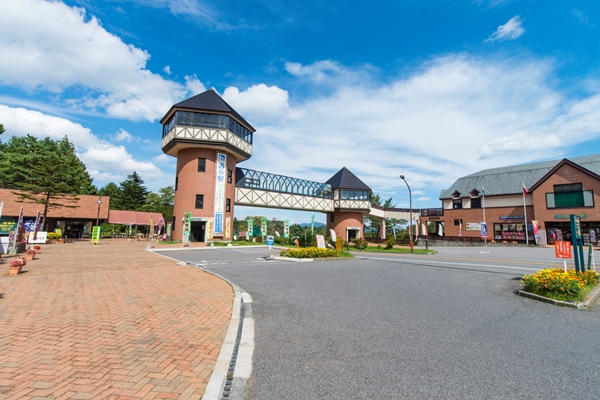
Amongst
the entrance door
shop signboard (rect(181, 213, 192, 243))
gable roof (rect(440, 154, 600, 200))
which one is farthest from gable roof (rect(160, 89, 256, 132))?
gable roof (rect(440, 154, 600, 200))

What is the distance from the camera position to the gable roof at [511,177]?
37.2 meters

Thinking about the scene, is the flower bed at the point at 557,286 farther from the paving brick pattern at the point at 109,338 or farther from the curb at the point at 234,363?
the paving brick pattern at the point at 109,338

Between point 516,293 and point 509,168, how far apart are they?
46895 mm

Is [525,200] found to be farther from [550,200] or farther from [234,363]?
[234,363]

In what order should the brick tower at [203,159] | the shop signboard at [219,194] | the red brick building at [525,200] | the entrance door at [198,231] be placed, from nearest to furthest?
1. the brick tower at [203,159]
2. the shop signboard at [219,194]
3. the entrance door at [198,231]
4. the red brick building at [525,200]

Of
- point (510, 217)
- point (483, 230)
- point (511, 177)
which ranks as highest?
point (511, 177)

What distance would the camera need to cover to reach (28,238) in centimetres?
2556

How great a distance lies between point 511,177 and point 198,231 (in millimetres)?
44246

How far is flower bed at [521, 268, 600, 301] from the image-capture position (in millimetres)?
7121

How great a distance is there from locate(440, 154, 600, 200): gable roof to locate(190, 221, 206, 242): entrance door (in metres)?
38.9

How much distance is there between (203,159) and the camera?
30.3 meters

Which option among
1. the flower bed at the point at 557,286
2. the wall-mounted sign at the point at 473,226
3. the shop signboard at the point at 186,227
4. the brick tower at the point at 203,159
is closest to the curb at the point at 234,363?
the flower bed at the point at 557,286

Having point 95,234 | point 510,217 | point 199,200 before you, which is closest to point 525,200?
point 510,217

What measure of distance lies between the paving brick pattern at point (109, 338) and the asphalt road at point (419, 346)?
2.78ft
